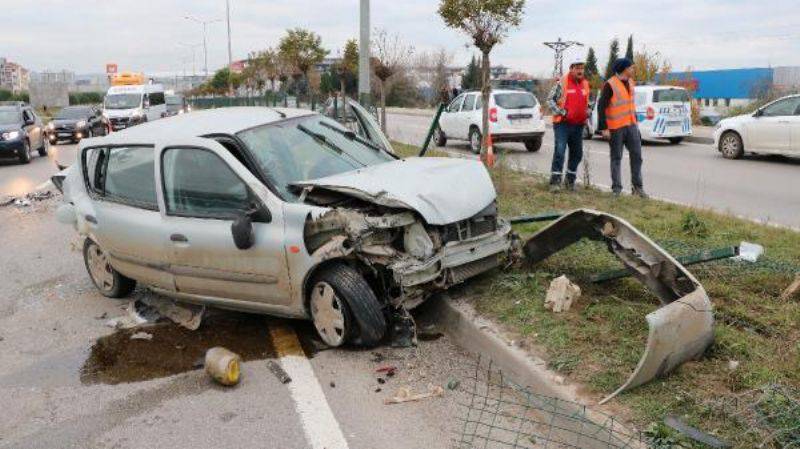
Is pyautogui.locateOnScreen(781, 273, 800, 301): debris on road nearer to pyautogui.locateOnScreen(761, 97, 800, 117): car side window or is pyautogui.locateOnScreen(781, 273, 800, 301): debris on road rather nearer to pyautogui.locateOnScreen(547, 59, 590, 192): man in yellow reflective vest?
pyautogui.locateOnScreen(547, 59, 590, 192): man in yellow reflective vest

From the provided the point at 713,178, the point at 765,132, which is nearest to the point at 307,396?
the point at 713,178

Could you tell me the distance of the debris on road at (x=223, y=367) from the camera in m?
4.44

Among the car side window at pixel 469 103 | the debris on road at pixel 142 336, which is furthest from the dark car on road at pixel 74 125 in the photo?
the debris on road at pixel 142 336

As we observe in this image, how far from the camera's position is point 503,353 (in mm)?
4453

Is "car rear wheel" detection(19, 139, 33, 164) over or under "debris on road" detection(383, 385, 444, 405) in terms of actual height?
over

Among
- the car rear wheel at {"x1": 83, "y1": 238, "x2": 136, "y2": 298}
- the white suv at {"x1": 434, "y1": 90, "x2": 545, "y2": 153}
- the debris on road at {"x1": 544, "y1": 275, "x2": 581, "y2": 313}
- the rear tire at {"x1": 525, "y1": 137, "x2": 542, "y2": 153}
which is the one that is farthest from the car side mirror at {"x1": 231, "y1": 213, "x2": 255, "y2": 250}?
the rear tire at {"x1": 525, "y1": 137, "x2": 542, "y2": 153}

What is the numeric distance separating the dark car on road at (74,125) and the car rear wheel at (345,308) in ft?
82.3

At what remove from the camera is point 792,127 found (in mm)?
14242

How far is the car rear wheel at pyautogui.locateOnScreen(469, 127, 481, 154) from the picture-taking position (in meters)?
18.2

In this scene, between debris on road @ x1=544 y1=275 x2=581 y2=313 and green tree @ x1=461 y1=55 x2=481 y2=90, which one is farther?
green tree @ x1=461 y1=55 x2=481 y2=90

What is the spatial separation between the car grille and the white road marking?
1.33 m

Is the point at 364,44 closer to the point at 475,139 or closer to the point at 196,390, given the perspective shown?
the point at 475,139

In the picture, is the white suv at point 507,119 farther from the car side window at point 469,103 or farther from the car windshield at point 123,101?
the car windshield at point 123,101

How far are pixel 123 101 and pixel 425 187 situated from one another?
2928 centimetres
